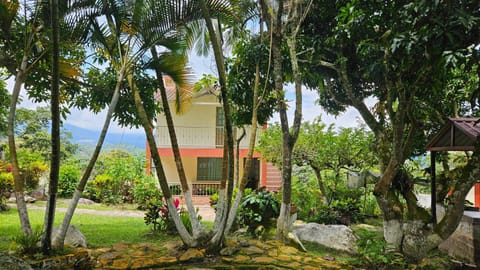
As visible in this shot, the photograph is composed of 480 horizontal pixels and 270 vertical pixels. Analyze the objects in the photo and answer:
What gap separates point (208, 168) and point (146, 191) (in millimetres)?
5687

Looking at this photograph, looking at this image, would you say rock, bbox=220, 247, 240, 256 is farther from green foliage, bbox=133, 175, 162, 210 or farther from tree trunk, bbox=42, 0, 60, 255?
green foliage, bbox=133, 175, 162, 210

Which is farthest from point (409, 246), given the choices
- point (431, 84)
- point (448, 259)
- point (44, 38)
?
point (44, 38)

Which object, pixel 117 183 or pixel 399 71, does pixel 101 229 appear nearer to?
pixel 117 183

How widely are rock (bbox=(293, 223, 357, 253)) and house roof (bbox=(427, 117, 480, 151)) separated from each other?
2122 mm

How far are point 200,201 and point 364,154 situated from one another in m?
6.56

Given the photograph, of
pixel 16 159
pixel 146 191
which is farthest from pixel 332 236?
pixel 146 191

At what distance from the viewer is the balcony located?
43.5ft

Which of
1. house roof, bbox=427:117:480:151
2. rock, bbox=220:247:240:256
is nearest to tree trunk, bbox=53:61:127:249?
rock, bbox=220:247:240:256

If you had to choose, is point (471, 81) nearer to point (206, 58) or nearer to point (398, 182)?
point (398, 182)

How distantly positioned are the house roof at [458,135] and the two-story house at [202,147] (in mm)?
7206

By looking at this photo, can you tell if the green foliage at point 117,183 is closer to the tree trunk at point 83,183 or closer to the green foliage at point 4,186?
the green foliage at point 4,186

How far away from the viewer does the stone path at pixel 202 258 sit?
422 cm

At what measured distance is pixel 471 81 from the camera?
6.11 m

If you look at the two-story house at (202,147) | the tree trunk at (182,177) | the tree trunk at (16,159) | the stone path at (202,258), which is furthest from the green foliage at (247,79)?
the two-story house at (202,147)
